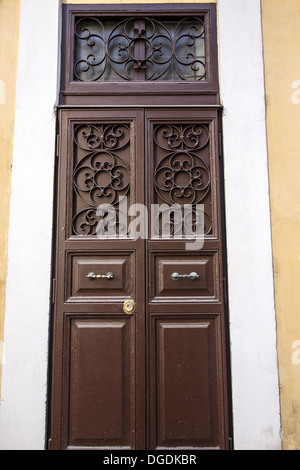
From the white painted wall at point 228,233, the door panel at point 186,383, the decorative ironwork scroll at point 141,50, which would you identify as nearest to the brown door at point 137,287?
the door panel at point 186,383

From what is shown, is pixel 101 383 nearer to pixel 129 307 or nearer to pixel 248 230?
pixel 129 307

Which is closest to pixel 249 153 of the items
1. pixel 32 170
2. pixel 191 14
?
pixel 191 14

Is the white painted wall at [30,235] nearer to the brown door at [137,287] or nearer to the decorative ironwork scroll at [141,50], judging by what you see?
the brown door at [137,287]

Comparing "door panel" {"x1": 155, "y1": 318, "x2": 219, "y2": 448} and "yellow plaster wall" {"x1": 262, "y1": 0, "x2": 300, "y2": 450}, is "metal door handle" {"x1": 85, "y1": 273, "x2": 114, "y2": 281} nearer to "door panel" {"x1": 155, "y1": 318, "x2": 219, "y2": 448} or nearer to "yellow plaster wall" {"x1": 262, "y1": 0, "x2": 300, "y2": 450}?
"door panel" {"x1": 155, "y1": 318, "x2": 219, "y2": 448}

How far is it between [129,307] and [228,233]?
969 mm

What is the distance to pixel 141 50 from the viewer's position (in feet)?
10.1

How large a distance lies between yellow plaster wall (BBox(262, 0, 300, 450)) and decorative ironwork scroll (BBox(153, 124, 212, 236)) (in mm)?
530

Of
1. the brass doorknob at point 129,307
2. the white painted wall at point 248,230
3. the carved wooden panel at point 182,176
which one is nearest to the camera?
the white painted wall at point 248,230

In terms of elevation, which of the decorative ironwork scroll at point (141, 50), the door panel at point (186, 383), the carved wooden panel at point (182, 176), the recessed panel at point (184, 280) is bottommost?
the door panel at point (186, 383)

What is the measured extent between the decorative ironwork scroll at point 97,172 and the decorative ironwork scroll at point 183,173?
27 centimetres

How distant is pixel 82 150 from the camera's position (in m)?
2.99

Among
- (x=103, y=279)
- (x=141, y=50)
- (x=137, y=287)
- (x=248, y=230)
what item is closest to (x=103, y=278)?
(x=103, y=279)

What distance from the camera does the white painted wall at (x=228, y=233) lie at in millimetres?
2709

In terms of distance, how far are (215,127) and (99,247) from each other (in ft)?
4.44
